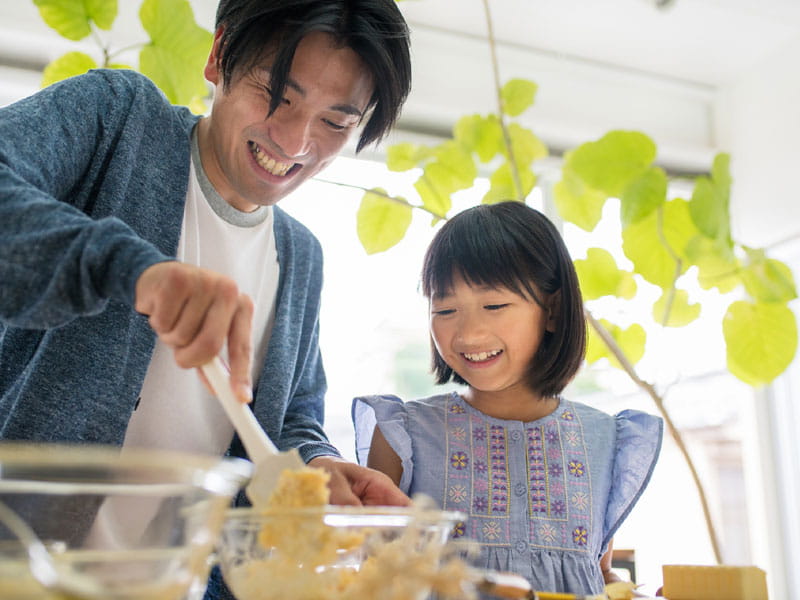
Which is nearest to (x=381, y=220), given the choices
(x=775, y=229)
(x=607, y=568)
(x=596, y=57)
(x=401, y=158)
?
(x=401, y=158)

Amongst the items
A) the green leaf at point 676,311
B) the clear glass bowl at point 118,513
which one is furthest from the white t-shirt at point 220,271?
the green leaf at point 676,311

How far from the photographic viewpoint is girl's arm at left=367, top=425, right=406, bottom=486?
114 centimetres

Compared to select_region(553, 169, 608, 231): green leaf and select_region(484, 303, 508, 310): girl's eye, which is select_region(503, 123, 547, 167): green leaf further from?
select_region(484, 303, 508, 310): girl's eye

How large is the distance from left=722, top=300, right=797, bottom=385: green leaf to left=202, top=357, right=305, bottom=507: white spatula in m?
1.28

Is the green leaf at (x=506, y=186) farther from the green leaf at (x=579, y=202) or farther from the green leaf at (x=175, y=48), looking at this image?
the green leaf at (x=175, y=48)

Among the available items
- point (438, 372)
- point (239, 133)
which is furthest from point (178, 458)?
point (438, 372)

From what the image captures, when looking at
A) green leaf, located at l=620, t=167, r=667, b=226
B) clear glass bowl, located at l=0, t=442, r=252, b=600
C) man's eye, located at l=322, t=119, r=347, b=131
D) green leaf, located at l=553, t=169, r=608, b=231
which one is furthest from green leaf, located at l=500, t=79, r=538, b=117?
clear glass bowl, located at l=0, t=442, r=252, b=600

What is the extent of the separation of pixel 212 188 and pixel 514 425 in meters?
0.59

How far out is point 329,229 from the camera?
2188mm

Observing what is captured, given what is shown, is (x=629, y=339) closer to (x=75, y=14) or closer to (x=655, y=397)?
(x=655, y=397)

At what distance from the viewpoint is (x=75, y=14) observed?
138 centimetres

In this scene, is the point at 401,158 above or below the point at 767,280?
above

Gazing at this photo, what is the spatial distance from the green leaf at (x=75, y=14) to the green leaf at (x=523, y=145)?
2.92ft

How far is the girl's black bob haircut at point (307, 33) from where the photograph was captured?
0.88 metres
